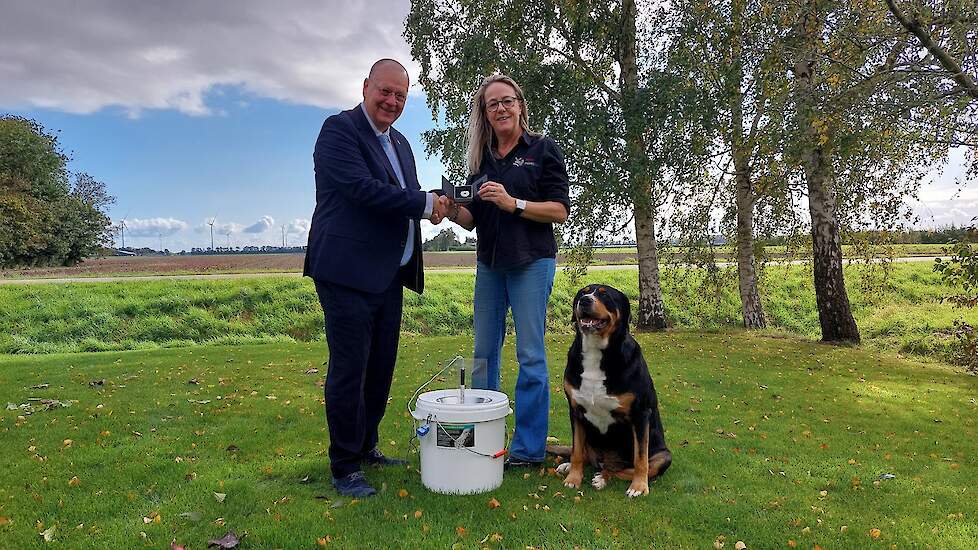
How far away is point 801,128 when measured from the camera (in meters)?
8.66

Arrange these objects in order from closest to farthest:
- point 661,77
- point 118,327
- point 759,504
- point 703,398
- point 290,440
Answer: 1. point 759,504
2. point 290,440
3. point 703,398
4. point 661,77
5. point 118,327

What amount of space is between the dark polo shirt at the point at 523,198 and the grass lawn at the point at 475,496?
1412mm

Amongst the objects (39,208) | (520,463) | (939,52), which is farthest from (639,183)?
(39,208)

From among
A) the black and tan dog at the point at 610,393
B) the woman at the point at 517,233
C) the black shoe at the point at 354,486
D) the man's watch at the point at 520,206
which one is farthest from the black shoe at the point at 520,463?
the man's watch at the point at 520,206

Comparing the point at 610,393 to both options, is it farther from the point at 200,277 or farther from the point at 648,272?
the point at 200,277

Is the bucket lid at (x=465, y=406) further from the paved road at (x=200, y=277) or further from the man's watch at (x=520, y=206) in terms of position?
the paved road at (x=200, y=277)

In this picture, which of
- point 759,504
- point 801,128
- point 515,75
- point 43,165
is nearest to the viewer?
point 759,504

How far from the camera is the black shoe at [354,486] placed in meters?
3.58

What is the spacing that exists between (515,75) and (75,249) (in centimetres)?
2093

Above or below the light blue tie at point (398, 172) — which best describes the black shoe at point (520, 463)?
below

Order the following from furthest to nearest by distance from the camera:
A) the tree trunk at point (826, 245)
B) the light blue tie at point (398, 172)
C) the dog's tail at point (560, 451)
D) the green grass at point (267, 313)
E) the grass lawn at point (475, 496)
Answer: the green grass at point (267, 313) < the tree trunk at point (826, 245) < the dog's tail at point (560, 451) < the light blue tie at point (398, 172) < the grass lawn at point (475, 496)

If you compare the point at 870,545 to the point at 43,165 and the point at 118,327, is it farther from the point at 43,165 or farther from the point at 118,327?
the point at 43,165

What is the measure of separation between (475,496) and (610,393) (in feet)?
3.21

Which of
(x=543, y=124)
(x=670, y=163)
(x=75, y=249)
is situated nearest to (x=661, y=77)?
(x=670, y=163)
